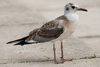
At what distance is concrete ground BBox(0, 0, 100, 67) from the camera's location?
675 cm

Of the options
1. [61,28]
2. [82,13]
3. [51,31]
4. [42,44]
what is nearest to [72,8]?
[61,28]

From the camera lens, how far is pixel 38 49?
750cm

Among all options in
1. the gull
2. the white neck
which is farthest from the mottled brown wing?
the white neck

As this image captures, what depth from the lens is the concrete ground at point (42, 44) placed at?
6.75 metres

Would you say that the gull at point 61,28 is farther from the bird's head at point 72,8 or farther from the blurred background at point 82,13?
the blurred background at point 82,13

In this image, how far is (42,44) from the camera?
790cm

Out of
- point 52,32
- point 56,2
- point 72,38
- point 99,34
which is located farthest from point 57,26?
point 56,2

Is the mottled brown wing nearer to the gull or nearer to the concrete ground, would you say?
the gull

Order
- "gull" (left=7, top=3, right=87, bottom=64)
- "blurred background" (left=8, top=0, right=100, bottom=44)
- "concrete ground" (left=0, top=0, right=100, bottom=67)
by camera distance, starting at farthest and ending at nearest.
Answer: "blurred background" (left=8, top=0, right=100, bottom=44) → "concrete ground" (left=0, top=0, right=100, bottom=67) → "gull" (left=7, top=3, right=87, bottom=64)

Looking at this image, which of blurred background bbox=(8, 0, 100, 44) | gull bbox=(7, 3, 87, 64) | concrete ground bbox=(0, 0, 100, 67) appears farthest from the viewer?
blurred background bbox=(8, 0, 100, 44)

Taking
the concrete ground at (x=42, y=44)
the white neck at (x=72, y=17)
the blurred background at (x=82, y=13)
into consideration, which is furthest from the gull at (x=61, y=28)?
the blurred background at (x=82, y=13)

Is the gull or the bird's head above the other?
the bird's head

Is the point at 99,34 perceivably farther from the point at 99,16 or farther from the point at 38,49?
the point at 38,49

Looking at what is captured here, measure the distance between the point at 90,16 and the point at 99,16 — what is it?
308 mm
